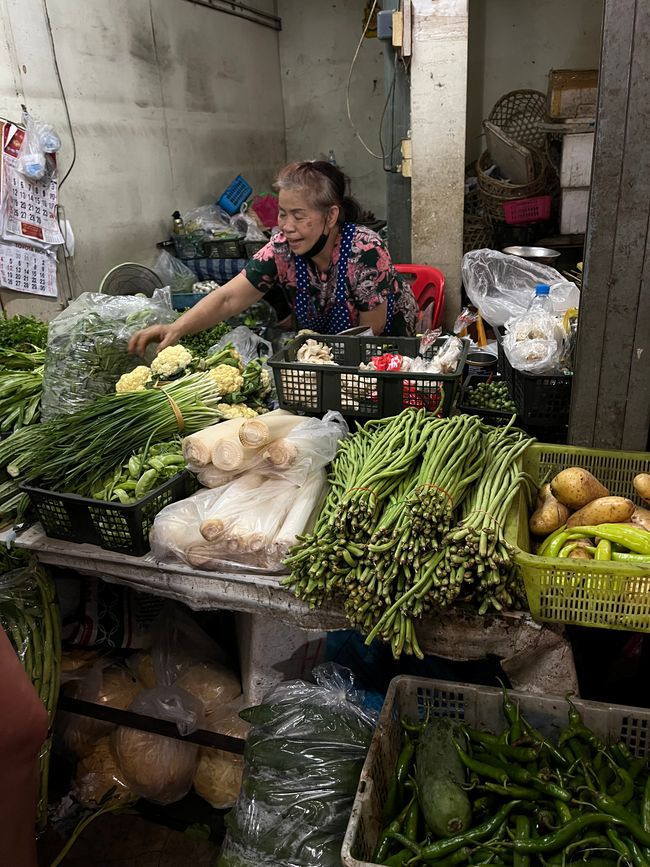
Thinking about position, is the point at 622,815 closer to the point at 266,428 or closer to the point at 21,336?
the point at 266,428

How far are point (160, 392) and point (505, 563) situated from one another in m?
1.57

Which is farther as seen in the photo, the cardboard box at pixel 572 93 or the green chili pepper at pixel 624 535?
the cardboard box at pixel 572 93

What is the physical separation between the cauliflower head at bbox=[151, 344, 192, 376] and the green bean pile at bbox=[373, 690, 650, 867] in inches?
71.7

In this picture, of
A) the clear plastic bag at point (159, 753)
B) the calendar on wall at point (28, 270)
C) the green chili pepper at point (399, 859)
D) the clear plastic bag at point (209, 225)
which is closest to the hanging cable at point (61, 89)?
the calendar on wall at point (28, 270)

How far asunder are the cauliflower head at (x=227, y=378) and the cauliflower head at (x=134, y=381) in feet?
1.07

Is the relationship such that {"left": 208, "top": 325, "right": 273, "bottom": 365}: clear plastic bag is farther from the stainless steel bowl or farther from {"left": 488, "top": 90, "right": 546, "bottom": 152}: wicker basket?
{"left": 488, "top": 90, "right": 546, "bottom": 152}: wicker basket

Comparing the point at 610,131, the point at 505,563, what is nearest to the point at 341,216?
the point at 610,131

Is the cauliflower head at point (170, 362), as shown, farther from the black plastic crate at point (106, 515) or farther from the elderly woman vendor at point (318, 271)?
the black plastic crate at point (106, 515)

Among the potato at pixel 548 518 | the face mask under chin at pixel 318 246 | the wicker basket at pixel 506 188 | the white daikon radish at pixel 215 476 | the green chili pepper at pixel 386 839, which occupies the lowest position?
the green chili pepper at pixel 386 839

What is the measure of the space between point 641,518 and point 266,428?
1.19m

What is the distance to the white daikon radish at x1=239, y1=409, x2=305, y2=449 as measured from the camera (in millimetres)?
2113

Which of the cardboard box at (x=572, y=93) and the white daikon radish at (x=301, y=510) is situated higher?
the cardboard box at (x=572, y=93)

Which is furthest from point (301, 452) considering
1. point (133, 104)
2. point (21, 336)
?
point (133, 104)

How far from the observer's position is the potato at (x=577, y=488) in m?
1.98
